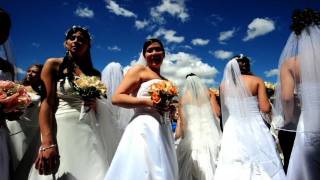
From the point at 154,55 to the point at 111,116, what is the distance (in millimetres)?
1086

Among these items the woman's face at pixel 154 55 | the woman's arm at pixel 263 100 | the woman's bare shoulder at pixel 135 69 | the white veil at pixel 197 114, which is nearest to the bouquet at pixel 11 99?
the woman's bare shoulder at pixel 135 69

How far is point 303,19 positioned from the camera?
4.60 m

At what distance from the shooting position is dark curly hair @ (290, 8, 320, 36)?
180 inches

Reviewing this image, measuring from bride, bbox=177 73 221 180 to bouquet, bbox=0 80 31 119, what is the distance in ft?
10.9

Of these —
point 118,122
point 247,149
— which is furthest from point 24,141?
point 247,149

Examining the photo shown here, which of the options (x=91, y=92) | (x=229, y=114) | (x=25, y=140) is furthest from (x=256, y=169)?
(x=25, y=140)

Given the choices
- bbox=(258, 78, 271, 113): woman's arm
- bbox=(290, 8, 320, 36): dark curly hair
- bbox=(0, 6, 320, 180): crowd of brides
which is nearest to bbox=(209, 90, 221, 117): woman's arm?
bbox=(258, 78, 271, 113): woman's arm

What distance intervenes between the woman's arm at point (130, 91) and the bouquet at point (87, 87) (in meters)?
0.34

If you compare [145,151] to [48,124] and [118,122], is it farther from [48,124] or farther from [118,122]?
[118,122]

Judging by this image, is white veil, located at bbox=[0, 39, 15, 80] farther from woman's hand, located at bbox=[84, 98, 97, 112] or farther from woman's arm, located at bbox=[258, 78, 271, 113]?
woman's arm, located at bbox=[258, 78, 271, 113]

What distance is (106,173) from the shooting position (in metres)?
4.41

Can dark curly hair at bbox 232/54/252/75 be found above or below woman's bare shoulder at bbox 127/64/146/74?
above

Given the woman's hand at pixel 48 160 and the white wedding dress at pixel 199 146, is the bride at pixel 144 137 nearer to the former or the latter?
the woman's hand at pixel 48 160

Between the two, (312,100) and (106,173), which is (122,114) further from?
(312,100)
